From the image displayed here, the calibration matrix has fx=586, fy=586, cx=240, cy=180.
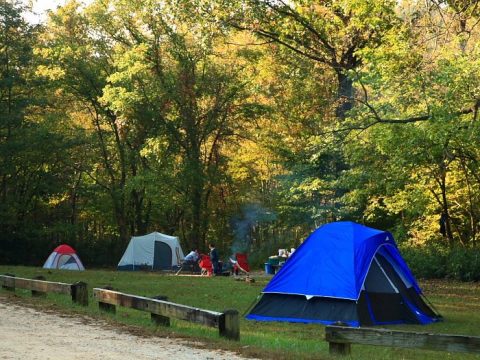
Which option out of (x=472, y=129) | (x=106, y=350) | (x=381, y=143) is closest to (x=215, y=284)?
(x=381, y=143)

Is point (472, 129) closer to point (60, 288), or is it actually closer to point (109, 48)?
point (60, 288)

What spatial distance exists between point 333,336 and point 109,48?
28.3 m

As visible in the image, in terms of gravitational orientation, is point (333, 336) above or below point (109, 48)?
below

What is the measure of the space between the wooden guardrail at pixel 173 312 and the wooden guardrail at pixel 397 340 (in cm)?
141

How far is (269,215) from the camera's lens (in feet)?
117

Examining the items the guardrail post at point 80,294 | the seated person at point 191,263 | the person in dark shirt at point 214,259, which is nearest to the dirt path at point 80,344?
the guardrail post at point 80,294

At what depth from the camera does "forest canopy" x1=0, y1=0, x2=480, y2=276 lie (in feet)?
62.6

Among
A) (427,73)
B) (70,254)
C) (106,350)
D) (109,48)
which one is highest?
(109,48)

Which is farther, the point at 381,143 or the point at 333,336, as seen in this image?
the point at 381,143

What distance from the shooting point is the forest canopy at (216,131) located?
62.6ft

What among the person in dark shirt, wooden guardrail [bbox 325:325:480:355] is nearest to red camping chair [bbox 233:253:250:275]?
the person in dark shirt

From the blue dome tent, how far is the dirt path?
11.8ft

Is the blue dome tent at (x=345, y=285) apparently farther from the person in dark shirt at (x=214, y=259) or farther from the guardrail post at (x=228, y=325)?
the person in dark shirt at (x=214, y=259)

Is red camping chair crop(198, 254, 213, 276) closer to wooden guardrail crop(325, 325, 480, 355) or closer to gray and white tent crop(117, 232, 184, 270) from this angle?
gray and white tent crop(117, 232, 184, 270)
